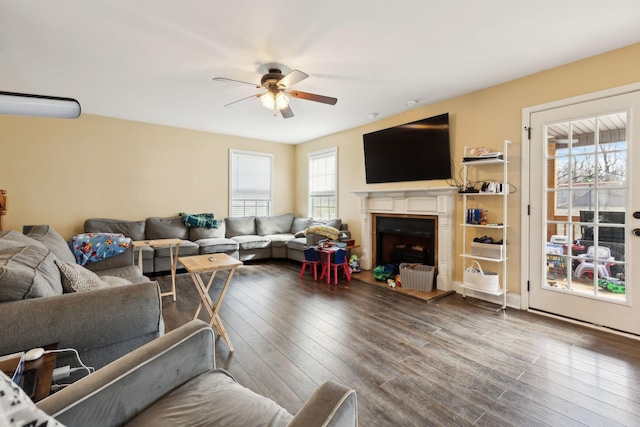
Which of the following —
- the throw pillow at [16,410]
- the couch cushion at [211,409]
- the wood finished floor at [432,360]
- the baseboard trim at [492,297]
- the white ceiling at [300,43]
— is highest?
the white ceiling at [300,43]

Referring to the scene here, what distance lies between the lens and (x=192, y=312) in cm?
311

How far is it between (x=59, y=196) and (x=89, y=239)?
5.25ft

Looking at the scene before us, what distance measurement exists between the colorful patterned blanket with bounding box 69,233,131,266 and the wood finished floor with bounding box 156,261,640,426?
2.80 ft

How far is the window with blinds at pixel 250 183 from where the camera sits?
6.03m

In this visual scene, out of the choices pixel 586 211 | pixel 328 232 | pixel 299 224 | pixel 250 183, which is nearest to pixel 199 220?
pixel 250 183

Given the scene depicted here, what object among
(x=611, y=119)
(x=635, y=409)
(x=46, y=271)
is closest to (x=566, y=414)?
(x=635, y=409)

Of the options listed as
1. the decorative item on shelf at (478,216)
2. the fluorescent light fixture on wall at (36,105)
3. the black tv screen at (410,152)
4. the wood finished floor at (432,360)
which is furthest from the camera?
the black tv screen at (410,152)

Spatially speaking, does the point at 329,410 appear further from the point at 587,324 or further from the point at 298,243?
the point at 298,243

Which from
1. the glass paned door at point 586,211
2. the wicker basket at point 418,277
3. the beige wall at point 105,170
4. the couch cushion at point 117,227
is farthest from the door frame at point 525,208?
the couch cushion at point 117,227

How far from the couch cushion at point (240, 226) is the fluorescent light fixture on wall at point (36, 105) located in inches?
180

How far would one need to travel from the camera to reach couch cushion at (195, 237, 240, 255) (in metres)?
4.80

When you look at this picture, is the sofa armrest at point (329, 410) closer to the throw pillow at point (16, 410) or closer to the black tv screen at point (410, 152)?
the throw pillow at point (16, 410)

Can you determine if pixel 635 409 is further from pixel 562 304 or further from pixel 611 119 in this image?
pixel 611 119

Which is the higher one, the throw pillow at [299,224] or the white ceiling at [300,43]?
the white ceiling at [300,43]
